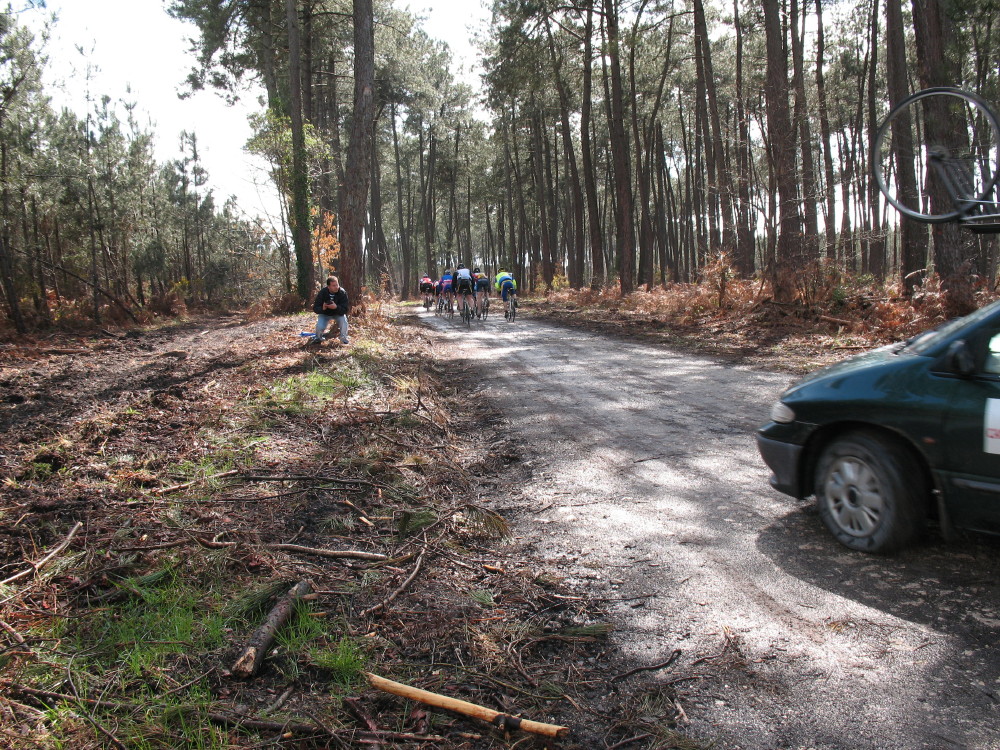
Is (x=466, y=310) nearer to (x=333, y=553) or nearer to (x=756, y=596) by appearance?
Answer: (x=333, y=553)

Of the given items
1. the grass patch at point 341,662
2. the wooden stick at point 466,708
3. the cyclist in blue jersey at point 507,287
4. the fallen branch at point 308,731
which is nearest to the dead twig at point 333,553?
the grass patch at point 341,662

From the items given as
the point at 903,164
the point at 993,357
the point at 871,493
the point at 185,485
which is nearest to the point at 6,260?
the point at 185,485

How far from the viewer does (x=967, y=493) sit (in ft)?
11.3

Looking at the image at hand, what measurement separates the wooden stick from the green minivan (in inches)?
96.5

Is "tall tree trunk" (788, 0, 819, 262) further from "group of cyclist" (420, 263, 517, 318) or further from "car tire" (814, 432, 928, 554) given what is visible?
"car tire" (814, 432, 928, 554)

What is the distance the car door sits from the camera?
337 cm

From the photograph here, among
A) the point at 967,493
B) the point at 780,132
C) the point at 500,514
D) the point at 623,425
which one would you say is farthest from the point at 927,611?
the point at 780,132

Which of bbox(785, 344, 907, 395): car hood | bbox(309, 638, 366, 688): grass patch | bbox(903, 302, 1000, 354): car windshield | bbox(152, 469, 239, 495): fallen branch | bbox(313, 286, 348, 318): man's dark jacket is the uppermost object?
bbox(313, 286, 348, 318): man's dark jacket

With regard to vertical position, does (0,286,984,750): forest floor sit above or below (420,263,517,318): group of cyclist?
below

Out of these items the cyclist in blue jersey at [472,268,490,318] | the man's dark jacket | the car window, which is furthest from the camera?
the cyclist in blue jersey at [472,268,490,318]

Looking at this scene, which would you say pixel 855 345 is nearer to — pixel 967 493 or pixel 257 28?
pixel 967 493

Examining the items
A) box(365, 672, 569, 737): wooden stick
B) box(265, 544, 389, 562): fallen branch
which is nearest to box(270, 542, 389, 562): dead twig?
box(265, 544, 389, 562): fallen branch

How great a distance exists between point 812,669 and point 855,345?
10.9 meters

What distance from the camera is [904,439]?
149 inches
